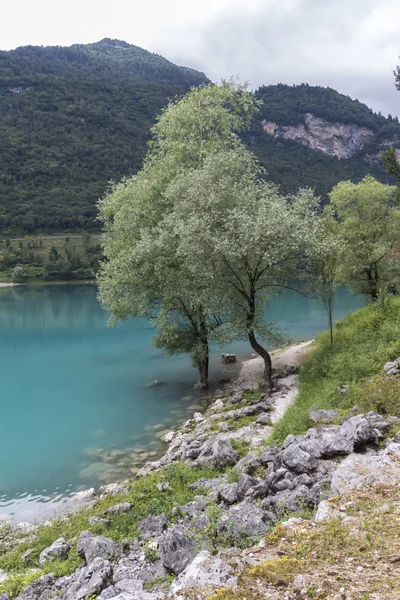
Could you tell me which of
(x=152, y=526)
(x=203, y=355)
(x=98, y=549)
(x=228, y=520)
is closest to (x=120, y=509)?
(x=152, y=526)

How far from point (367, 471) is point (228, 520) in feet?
9.05

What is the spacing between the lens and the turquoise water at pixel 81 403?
16.9 meters

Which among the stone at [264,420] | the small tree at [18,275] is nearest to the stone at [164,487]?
the stone at [264,420]

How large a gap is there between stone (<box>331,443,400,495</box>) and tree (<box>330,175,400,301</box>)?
27.1m

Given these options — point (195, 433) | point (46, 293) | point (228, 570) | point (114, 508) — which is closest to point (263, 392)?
point (195, 433)

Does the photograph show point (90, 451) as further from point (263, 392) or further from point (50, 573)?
point (50, 573)

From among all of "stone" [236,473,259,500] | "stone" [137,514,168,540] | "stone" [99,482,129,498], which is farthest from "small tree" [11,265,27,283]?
"stone" [236,473,259,500]

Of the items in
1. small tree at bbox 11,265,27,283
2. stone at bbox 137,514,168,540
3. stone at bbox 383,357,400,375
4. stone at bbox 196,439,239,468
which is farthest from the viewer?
small tree at bbox 11,265,27,283

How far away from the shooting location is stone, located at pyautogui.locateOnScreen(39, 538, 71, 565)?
360 inches

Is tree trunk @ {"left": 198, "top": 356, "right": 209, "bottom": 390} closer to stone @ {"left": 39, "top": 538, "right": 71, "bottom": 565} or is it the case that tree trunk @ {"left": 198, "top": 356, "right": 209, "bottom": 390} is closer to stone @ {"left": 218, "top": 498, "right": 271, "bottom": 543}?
stone @ {"left": 39, "top": 538, "right": 71, "bottom": 565}

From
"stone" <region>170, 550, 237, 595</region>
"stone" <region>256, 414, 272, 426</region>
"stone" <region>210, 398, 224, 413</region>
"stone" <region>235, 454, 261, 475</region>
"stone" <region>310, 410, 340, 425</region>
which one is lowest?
"stone" <region>210, 398, 224, 413</region>

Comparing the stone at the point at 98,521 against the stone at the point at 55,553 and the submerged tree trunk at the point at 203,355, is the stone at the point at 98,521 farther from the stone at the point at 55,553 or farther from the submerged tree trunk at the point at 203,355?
the submerged tree trunk at the point at 203,355

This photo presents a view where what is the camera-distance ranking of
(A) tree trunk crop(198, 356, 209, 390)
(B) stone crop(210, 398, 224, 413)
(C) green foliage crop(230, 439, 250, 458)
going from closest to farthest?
(C) green foliage crop(230, 439, 250, 458)
(B) stone crop(210, 398, 224, 413)
(A) tree trunk crop(198, 356, 209, 390)

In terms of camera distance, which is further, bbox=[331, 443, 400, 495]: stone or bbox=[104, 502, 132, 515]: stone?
bbox=[104, 502, 132, 515]: stone
